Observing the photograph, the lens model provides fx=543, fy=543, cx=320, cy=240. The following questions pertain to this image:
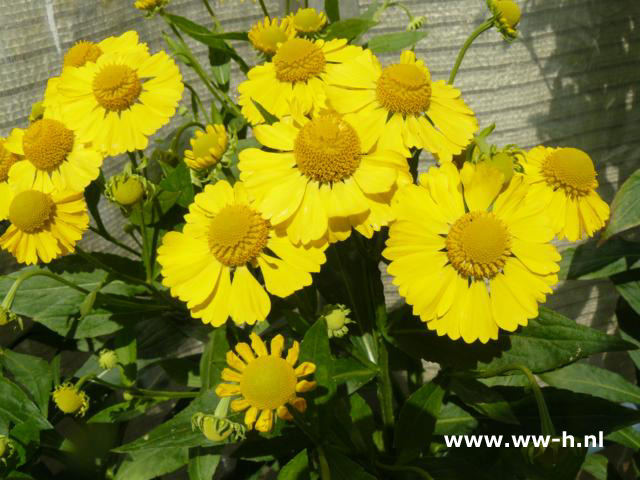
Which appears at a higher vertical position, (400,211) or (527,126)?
(400,211)

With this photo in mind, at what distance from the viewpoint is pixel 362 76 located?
68 centimetres

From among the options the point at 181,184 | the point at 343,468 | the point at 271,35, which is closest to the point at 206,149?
the point at 181,184

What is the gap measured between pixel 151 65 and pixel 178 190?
0.61 ft

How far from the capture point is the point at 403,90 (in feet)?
2.15

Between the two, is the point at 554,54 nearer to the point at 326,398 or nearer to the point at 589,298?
the point at 589,298

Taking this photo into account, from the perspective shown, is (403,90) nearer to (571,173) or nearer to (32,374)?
(571,173)

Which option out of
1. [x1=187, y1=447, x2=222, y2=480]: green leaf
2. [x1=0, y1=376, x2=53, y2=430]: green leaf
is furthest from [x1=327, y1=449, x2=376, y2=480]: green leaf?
[x1=0, y1=376, x2=53, y2=430]: green leaf

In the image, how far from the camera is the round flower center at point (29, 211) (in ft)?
2.32

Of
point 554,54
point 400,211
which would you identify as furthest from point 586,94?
point 400,211

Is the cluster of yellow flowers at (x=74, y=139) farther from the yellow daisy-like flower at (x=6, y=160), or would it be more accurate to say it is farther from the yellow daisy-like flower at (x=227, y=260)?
the yellow daisy-like flower at (x=227, y=260)

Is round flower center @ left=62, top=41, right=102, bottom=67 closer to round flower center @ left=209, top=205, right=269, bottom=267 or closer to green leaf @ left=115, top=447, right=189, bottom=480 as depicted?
round flower center @ left=209, top=205, right=269, bottom=267

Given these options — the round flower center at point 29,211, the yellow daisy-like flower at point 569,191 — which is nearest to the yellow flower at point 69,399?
the round flower center at point 29,211

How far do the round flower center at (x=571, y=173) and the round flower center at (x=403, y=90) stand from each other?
8.1 inches

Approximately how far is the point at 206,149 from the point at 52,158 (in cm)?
23
